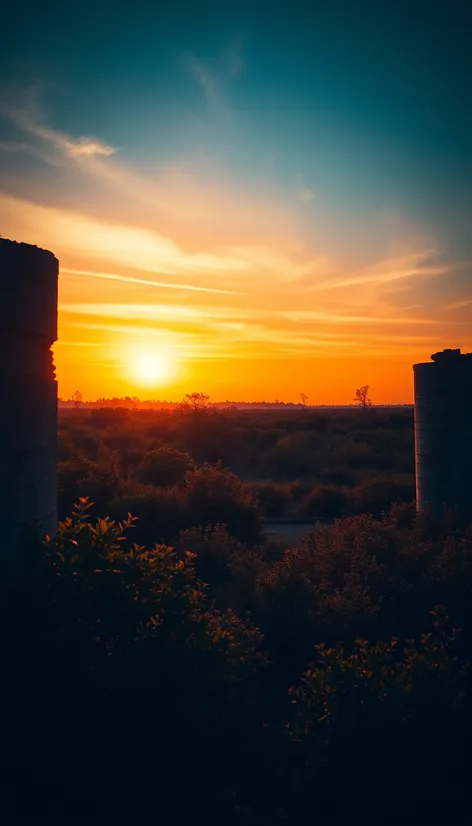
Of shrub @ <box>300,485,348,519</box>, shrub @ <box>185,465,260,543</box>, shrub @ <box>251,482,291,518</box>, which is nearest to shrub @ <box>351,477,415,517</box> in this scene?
shrub @ <box>300,485,348,519</box>

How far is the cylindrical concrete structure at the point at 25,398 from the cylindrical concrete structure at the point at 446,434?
835 cm

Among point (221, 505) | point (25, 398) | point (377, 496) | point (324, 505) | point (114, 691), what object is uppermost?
point (25, 398)

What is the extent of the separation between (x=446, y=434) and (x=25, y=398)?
29.1 feet

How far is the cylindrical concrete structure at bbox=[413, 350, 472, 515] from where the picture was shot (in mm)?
12266

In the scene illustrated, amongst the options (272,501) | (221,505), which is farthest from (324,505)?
(221,505)

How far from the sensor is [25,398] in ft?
17.6

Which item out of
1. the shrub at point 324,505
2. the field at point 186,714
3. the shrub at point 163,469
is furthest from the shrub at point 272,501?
the field at point 186,714

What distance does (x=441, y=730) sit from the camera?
4.71m

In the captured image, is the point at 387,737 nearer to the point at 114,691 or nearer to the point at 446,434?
the point at 114,691

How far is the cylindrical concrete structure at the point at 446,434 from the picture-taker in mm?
12266

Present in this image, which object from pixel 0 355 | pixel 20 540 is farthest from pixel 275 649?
pixel 0 355

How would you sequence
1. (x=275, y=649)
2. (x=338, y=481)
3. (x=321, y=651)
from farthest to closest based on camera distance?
(x=338, y=481)
(x=275, y=649)
(x=321, y=651)

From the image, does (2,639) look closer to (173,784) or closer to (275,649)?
(173,784)

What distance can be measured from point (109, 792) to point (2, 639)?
1181 millimetres
